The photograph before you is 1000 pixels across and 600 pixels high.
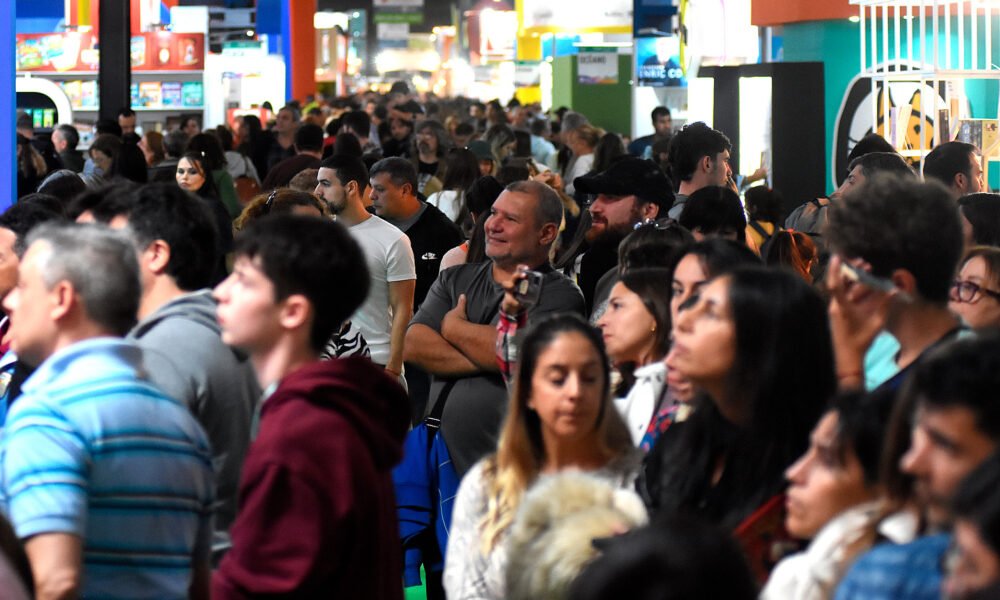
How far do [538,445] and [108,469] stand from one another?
3.16 feet

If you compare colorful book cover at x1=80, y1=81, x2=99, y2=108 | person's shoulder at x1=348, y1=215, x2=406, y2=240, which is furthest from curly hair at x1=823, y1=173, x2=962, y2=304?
colorful book cover at x1=80, y1=81, x2=99, y2=108

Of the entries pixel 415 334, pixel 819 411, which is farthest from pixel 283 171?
pixel 819 411

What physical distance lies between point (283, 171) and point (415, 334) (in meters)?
4.21

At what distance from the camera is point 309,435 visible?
2750mm

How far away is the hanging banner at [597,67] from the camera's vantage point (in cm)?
2298

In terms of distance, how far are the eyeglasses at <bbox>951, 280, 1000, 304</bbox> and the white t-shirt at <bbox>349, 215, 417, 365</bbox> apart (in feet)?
9.20

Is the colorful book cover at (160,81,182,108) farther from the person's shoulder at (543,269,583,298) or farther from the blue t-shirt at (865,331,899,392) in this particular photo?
the blue t-shirt at (865,331,899,392)

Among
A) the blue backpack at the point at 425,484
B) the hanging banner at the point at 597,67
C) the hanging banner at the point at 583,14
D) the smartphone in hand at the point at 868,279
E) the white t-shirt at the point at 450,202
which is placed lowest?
the blue backpack at the point at 425,484

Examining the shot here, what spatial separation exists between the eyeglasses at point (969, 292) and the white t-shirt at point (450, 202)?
509 centimetres

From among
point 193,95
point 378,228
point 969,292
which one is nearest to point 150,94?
point 193,95

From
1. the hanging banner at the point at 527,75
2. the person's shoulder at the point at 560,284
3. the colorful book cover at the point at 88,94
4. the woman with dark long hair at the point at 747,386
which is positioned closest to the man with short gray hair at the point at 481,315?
the person's shoulder at the point at 560,284

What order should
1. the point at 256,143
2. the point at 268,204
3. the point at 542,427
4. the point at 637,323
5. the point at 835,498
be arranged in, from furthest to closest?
the point at 256,143, the point at 268,204, the point at 637,323, the point at 542,427, the point at 835,498

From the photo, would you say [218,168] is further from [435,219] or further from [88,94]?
[88,94]

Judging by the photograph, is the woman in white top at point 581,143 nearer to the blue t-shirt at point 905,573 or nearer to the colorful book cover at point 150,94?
the colorful book cover at point 150,94
